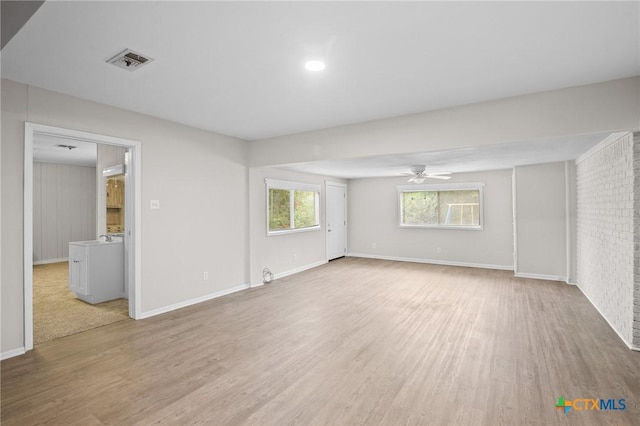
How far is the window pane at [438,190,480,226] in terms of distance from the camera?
7234 mm

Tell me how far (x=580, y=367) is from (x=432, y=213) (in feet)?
17.6

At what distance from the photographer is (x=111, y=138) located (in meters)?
3.59

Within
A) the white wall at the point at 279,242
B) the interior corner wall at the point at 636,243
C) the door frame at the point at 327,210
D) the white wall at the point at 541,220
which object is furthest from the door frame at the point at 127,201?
the white wall at the point at 541,220

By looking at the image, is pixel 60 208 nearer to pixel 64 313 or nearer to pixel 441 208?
pixel 64 313

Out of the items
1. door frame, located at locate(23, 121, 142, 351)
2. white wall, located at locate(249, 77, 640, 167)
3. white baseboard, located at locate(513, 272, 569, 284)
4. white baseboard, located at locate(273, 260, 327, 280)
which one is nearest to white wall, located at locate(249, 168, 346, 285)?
white baseboard, located at locate(273, 260, 327, 280)

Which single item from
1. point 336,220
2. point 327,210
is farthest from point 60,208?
point 336,220

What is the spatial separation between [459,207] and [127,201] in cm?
676

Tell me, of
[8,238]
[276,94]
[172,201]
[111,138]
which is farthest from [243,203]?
[8,238]

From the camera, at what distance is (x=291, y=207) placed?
265 inches

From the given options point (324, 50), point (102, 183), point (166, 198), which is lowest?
point (166, 198)

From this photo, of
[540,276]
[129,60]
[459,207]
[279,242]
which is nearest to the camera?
[129,60]

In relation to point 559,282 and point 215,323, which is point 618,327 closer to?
point 559,282

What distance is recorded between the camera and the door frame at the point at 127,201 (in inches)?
117

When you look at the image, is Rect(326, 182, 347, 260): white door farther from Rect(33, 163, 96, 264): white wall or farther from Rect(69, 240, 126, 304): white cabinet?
Rect(33, 163, 96, 264): white wall
